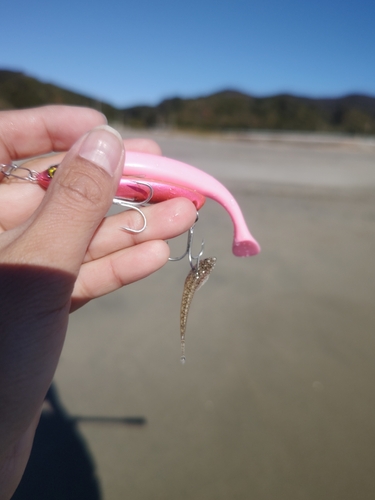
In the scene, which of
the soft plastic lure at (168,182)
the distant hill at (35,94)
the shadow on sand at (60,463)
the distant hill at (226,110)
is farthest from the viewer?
the distant hill at (35,94)

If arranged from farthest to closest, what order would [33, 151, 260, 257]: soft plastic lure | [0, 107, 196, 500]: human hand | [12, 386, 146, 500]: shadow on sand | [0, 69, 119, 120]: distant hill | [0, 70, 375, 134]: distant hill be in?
[0, 69, 119, 120]: distant hill, [0, 70, 375, 134]: distant hill, [12, 386, 146, 500]: shadow on sand, [33, 151, 260, 257]: soft plastic lure, [0, 107, 196, 500]: human hand

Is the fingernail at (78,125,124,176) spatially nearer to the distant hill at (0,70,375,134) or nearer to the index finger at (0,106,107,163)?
the index finger at (0,106,107,163)

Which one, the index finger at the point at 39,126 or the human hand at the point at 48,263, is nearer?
the human hand at the point at 48,263

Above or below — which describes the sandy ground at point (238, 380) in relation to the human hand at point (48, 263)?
below

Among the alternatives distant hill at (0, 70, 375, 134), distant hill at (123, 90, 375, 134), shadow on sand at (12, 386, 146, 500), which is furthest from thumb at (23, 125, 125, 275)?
distant hill at (0, 70, 375, 134)

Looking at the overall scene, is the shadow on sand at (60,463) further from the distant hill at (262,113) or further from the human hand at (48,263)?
the distant hill at (262,113)

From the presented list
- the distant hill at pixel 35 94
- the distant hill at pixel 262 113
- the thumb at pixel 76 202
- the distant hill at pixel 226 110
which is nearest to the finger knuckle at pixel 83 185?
the thumb at pixel 76 202

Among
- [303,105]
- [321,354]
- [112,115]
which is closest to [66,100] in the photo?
[112,115]
